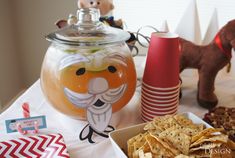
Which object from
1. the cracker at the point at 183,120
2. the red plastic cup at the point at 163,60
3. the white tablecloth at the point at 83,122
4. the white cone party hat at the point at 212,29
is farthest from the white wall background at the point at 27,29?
the cracker at the point at 183,120

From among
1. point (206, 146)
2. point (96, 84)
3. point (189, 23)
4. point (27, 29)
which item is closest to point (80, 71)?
point (96, 84)

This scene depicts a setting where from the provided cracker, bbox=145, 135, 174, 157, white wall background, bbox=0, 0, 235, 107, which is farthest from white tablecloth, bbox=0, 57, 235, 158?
white wall background, bbox=0, 0, 235, 107

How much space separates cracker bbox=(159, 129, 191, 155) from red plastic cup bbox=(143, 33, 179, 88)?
0.15 metres

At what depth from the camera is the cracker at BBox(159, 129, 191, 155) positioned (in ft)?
1.40

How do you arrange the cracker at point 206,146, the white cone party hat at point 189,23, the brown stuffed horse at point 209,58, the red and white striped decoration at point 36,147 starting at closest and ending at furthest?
the cracker at point 206,146 < the red and white striped decoration at point 36,147 < the brown stuffed horse at point 209,58 < the white cone party hat at point 189,23

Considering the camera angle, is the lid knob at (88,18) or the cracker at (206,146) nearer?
the cracker at (206,146)

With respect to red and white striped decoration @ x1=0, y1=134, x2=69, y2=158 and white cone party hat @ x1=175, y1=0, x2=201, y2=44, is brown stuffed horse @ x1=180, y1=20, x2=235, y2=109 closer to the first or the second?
white cone party hat @ x1=175, y1=0, x2=201, y2=44

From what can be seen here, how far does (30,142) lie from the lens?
545mm

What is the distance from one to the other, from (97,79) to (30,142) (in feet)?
0.57

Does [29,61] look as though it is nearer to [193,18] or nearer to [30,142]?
[193,18]

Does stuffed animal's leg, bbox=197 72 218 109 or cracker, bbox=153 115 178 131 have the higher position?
cracker, bbox=153 115 178 131

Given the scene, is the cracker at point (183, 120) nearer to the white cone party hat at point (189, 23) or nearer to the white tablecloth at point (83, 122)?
the white tablecloth at point (83, 122)

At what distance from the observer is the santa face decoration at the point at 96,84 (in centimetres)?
53

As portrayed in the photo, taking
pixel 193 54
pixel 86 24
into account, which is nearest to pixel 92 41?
pixel 86 24
